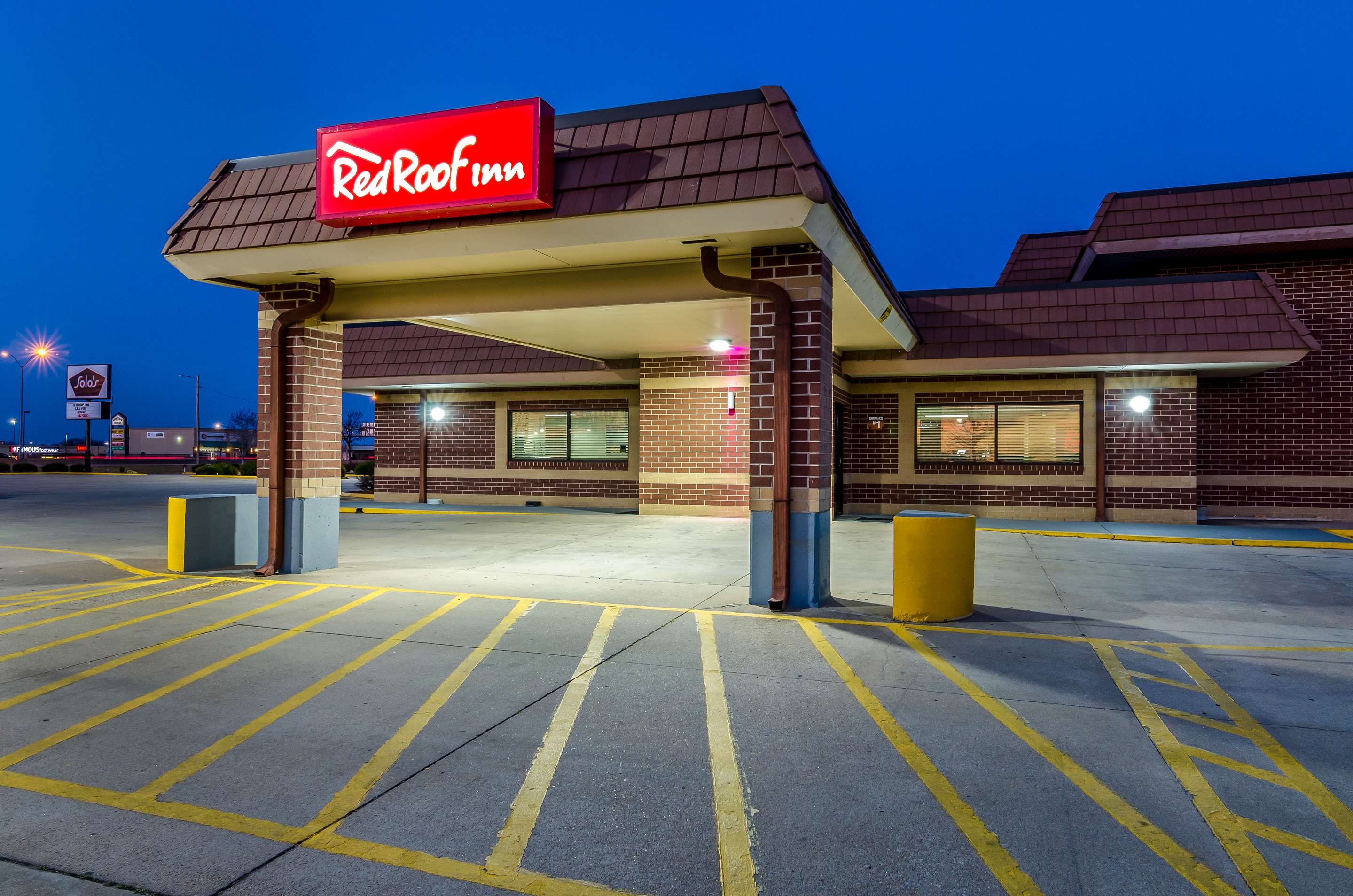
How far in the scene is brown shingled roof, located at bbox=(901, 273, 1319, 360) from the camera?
15.1 meters

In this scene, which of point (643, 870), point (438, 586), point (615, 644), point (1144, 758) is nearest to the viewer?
point (643, 870)

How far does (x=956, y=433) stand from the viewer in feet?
61.8

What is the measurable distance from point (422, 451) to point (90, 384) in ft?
176

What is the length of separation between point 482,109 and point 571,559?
6300 mm

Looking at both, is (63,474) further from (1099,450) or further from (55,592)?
(1099,450)

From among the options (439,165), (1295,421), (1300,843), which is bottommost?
(1300,843)

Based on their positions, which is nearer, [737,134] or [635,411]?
[737,134]

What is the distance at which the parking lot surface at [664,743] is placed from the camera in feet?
Result: 10.8

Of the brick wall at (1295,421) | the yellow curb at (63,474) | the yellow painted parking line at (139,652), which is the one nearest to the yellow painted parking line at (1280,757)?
the yellow painted parking line at (139,652)

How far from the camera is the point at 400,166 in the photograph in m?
8.30

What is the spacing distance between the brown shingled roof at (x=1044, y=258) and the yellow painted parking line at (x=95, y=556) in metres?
22.8

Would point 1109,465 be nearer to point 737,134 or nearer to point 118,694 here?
point 737,134

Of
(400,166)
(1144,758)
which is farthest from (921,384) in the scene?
(1144,758)

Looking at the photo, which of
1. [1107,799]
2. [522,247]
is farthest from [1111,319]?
[1107,799]
